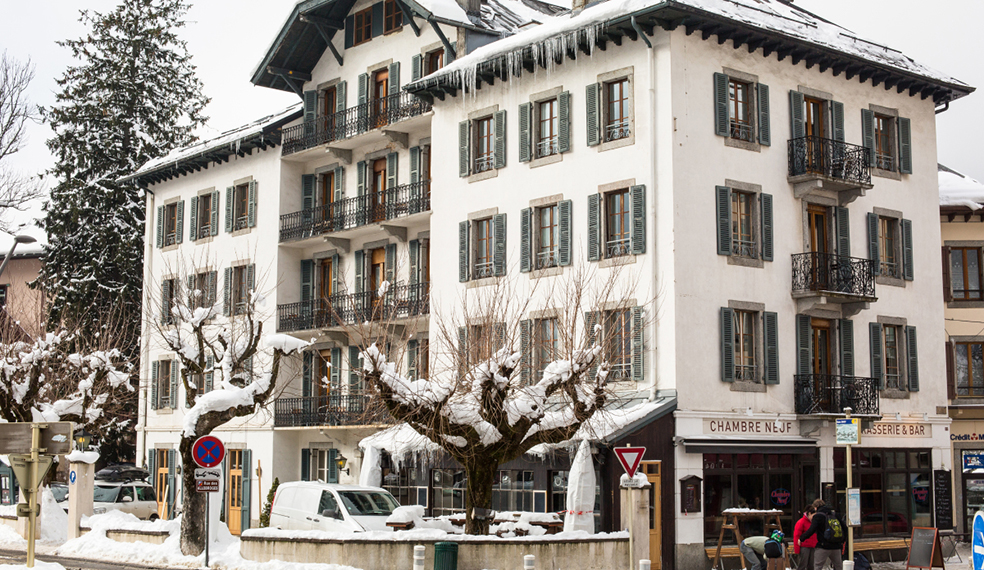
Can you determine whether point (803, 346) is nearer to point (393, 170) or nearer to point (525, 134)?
point (525, 134)

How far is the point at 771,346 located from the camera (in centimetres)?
3028

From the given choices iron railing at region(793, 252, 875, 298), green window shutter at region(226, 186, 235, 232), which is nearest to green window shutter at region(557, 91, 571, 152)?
iron railing at region(793, 252, 875, 298)

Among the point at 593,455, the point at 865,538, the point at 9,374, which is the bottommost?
the point at 865,538

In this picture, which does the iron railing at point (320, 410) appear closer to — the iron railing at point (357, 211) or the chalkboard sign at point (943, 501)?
the iron railing at point (357, 211)

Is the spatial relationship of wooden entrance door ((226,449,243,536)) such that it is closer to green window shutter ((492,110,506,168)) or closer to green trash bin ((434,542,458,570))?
green window shutter ((492,110,506,168))

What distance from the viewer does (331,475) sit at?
39.0 metres

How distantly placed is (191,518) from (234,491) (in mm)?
15081

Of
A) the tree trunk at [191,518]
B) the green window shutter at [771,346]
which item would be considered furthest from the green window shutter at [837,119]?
the tree trunk at [191,518]

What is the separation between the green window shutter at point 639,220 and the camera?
29.4m

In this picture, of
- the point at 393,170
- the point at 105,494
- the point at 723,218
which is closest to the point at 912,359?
the point at 723,218

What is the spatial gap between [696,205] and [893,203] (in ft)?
23.9

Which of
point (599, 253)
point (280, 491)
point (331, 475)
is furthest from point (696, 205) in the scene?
point (331, 475)

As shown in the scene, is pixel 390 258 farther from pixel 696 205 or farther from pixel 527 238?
pixel 696 205

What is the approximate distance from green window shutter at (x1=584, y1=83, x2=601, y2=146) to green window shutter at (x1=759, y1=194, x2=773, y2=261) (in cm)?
430
